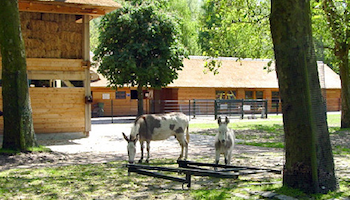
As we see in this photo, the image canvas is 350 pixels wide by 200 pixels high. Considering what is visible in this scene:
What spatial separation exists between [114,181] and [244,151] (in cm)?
603

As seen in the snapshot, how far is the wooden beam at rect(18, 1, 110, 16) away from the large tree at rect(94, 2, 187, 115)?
9437 millimetres

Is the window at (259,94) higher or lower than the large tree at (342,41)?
lower

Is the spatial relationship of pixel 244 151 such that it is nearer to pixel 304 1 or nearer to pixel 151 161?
pixel 151 161

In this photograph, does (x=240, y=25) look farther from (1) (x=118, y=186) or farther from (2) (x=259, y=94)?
(2) (x=259, y=94)

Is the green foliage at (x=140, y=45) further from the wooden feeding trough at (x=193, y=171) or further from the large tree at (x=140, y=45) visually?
the wooden feeding trough at (x=193, y=171)

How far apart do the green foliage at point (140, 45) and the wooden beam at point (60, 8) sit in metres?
9.50

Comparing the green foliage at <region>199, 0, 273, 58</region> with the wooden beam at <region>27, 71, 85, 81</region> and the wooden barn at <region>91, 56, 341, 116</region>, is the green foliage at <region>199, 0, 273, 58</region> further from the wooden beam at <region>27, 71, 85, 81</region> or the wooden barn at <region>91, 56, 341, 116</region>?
the wooden barn at <region>91, 56, 341, 116</region>

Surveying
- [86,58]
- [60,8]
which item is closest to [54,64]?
[86,58]

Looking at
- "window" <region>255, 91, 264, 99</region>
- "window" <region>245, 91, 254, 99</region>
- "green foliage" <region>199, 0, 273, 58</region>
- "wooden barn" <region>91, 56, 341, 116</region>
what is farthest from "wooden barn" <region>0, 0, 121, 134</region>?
"window" <region>255, 91, 264, 99</region>

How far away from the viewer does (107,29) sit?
29.3 meters

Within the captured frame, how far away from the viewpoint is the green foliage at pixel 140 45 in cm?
2842

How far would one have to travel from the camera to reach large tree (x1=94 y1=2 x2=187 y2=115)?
28422mm

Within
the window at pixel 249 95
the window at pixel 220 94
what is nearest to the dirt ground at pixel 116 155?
the window at pixel 220 94

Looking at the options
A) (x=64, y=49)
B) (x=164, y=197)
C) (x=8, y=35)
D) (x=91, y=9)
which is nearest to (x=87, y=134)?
(x=64, y=49)
